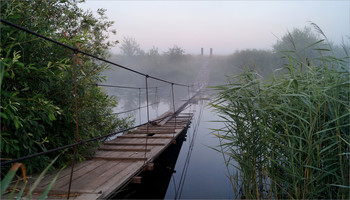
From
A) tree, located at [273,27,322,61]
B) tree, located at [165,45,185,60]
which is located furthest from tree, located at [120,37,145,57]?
tree, located at [273,27,322,61]

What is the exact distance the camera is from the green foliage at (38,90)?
1.55 m

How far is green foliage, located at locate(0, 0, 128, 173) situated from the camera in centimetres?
155

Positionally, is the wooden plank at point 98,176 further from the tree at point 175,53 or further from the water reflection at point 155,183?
the tree at point 175,53

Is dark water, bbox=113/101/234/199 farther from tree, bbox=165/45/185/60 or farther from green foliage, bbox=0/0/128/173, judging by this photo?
tree, bbox=165/45/185/60

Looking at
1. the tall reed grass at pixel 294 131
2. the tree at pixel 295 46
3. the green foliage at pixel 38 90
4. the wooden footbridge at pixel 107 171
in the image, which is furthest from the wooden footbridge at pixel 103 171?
the tree at pixel 295 46

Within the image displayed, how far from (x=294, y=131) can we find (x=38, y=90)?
186cm

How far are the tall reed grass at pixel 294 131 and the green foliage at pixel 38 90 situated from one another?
50.0 inches

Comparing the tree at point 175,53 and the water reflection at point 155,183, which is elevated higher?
the tree at point 175,53

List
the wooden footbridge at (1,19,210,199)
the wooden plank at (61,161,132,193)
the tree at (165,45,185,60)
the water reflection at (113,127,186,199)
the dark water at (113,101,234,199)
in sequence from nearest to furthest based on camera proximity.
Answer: the wooden footbridge at (1,19,210,199) < the wooden plank at (61,161,132,193) < the water reflection at (113,127,186,199) < the dark water at (113,101,234,199) < the tree at (165,45,185,60)

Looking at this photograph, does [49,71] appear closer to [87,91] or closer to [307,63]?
[87,91]

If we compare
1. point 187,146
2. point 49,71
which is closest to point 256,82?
point 49,71

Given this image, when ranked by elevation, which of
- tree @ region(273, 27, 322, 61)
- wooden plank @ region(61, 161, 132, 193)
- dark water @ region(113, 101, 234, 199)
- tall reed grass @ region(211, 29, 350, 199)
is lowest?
dark water @ region(113, 101, 234, 199)

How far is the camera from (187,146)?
4.87 metres

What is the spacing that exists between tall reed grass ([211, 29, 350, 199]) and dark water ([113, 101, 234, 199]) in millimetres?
405
